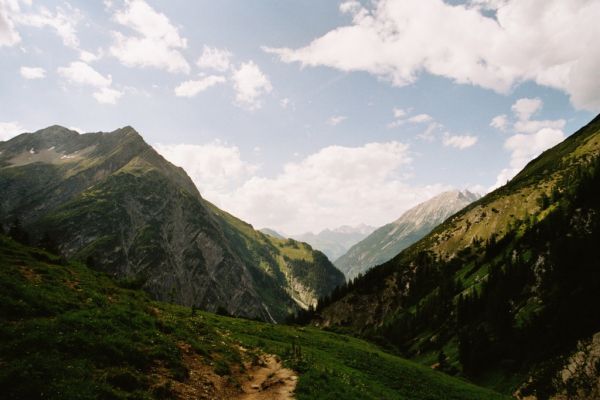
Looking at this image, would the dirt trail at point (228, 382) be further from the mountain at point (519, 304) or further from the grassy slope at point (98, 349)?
the mountain at point (519, 304)

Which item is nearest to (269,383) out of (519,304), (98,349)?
(98,349)

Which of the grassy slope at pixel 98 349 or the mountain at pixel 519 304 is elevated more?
the grassy slope at pixel 98 349

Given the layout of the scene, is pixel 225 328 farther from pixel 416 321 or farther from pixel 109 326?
pixel 416 321

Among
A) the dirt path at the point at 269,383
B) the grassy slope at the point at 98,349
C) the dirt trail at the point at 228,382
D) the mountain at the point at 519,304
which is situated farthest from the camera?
the mountain at the point at 519,304

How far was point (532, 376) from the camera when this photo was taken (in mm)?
48500

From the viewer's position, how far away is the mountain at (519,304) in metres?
49.1

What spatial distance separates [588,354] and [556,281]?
36.2 meters

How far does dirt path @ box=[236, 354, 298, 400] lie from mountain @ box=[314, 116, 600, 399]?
3393cm

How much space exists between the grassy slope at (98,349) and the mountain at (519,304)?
78.5 ft

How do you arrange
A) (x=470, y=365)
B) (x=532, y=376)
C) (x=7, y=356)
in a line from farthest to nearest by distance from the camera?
(x=470, y=365) → (x=532, y=376) → (x=7, y=356)

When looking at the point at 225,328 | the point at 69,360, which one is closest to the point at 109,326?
the point at 69,360

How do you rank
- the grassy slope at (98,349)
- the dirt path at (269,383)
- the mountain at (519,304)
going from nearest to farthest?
the grassy slope at (98,349), the dirt path at (269,383), the mountain at (519,304)

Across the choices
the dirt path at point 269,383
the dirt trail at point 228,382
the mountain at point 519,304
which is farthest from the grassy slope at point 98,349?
the mountain at point 519,304

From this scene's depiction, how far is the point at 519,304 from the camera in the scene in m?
84.1
